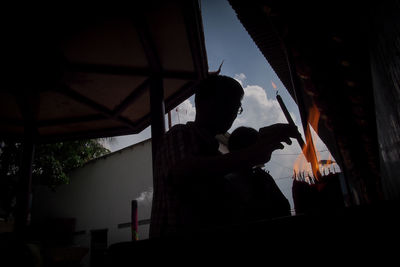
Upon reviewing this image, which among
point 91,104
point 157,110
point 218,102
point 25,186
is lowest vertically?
point 25,186

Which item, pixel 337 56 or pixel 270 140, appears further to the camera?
pixel 337 56

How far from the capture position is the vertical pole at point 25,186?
417cm

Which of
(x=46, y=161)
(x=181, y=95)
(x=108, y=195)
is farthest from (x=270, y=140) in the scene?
(x=108, y=195)

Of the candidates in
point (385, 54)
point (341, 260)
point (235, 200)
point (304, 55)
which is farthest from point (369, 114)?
point (341, 260)

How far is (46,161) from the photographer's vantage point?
13.2m

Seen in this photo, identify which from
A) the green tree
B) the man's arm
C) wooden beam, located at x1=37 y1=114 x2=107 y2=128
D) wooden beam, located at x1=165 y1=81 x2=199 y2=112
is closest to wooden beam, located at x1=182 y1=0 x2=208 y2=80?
wooden beam, located at x1=165 y1=81 x2=199 y2=112

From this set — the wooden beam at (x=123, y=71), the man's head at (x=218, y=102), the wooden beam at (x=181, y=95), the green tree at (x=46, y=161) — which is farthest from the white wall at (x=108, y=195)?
the man's head at (x=218, y=102)

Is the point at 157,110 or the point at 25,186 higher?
the point at 157,110

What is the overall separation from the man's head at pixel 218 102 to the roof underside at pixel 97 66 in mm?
1496

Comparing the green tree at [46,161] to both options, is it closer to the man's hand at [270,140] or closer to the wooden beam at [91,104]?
the wooden beam at [91,104]

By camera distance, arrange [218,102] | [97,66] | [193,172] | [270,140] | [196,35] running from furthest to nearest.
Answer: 1. [97,66]
2. [196,35]
3. [218,102]
4. [270,140]
5. [193,172]

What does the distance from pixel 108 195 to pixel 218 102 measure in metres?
16.0

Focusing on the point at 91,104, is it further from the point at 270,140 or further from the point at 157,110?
the point at 270,140

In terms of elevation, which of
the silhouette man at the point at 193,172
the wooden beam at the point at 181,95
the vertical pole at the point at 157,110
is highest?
the wooden beam at the point at 181,95
